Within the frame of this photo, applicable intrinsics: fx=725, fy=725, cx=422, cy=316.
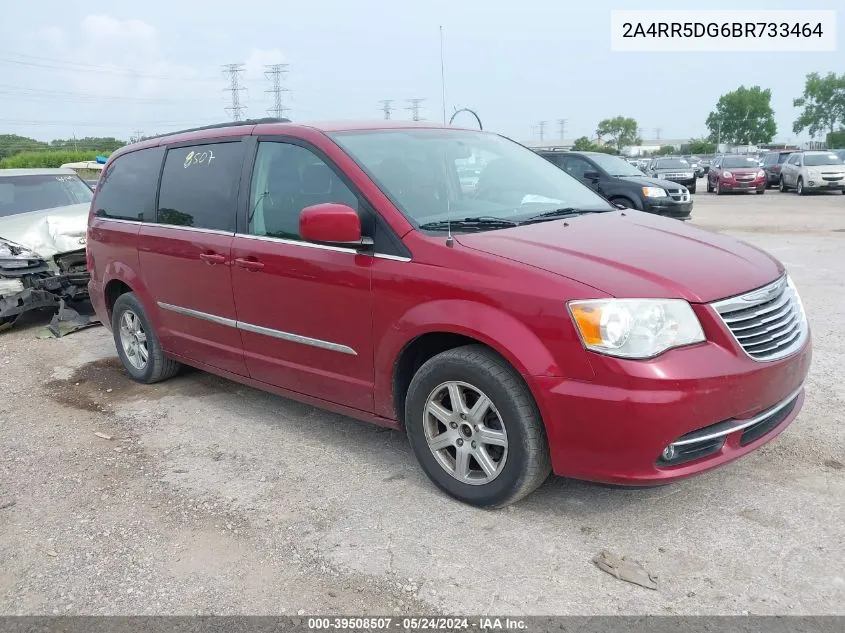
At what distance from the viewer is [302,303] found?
3.86 m

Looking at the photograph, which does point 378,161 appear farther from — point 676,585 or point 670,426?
point 676,585

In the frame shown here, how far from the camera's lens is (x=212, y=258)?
4.37m

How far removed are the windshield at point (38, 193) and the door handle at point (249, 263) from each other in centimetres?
569

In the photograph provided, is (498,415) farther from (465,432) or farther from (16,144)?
(16,144)

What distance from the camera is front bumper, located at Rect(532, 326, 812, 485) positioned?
2.78 m

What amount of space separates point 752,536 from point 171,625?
2.33 m

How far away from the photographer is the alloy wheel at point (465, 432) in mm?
3203

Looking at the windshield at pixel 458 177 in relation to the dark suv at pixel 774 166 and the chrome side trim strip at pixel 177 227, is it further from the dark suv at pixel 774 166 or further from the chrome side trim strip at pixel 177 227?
the dark suv at pixel 774 166

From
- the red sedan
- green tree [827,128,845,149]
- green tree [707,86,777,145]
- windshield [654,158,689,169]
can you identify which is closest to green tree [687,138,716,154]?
green tree [707,86,777,145]

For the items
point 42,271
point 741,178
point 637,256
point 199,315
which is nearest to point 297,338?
point 199,315

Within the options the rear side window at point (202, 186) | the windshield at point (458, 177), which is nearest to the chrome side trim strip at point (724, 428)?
the windshield at point (458, 177)

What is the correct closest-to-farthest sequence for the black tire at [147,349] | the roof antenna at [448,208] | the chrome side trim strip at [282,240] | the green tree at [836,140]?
1. the roof antenna at [448,208]
2. the chrome side trim strip at [282,240]
3. the black tire at [147,349]
4. the green tree at [836,140]

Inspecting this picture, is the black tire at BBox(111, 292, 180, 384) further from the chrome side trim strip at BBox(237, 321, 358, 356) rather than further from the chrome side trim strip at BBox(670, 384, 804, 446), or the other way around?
the chrome side trim strip at BBox(670, 384, 804, 446)

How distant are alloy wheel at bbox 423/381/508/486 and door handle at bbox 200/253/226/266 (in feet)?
5.53
